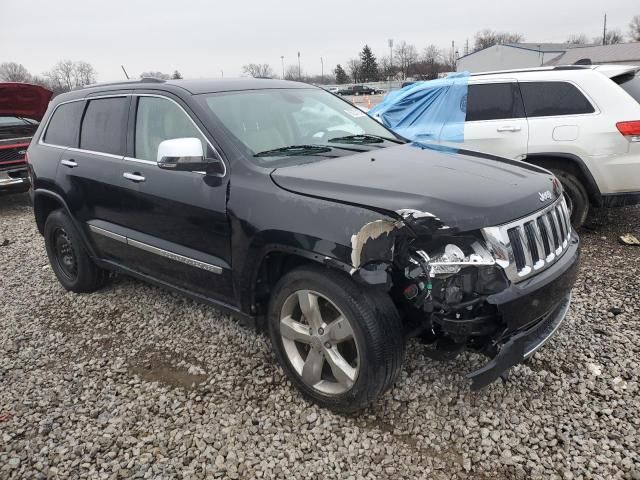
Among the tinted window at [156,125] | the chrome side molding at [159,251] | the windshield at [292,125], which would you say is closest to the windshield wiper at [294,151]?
the windshield at [292,125]

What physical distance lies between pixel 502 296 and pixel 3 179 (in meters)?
8.80

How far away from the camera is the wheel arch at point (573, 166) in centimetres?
515

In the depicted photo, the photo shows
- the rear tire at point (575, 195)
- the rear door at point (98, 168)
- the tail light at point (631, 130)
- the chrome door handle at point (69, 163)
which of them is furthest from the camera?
the rear tire at point (575, 195)

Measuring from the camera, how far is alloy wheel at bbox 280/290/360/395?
259cm

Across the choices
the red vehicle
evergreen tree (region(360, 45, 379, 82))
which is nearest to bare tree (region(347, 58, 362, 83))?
evergreen tree (region(360, 45, 379, 82))

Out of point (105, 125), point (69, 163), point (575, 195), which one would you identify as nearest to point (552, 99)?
point (575, 195)

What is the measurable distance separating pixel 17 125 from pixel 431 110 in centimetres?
749

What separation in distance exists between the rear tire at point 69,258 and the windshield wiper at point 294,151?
2239mm

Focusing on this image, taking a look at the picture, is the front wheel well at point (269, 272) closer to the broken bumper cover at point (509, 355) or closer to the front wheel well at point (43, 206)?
the broken bumper cover at point (509, 355)

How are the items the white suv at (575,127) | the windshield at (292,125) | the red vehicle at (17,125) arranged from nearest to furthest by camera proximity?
the windshield at (292,125), the white suv at (575,127), the red vehicle at (17,125)

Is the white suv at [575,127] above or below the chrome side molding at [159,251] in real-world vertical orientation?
above

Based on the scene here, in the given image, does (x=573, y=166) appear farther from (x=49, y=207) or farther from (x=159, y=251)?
(x=49, y=207)

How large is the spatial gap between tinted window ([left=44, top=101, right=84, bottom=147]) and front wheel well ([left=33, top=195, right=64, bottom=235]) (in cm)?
53

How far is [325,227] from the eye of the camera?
2459mm
